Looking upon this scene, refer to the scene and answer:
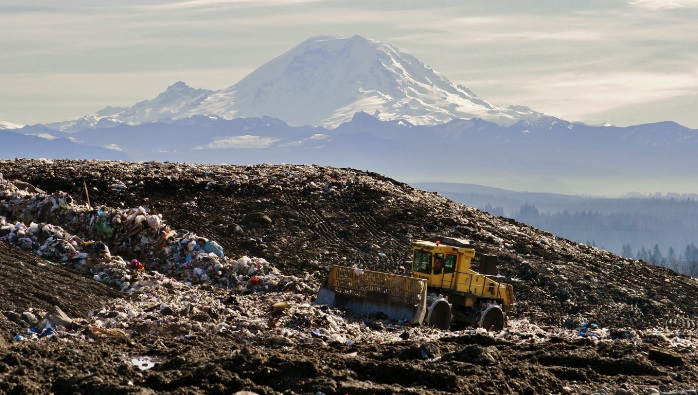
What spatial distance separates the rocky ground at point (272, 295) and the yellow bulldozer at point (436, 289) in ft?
2.21

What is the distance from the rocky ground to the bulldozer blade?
24.8 inches

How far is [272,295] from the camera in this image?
2188cm

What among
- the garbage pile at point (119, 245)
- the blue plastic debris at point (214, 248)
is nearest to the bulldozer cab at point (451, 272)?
the garbage pile at point (119, 245)

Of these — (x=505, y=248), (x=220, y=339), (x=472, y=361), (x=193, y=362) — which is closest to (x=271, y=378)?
(x=193, y=362)

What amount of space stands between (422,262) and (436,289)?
656 mm

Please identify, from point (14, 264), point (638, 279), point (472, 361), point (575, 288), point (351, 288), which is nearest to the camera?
point (472, 361)

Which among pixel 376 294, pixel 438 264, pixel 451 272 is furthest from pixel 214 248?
pixel 451 272

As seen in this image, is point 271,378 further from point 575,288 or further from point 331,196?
point 331,196

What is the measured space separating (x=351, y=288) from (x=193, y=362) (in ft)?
27.2

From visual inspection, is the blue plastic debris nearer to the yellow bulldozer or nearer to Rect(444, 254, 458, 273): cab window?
the yellow bulldozer

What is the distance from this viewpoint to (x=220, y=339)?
1697 cm

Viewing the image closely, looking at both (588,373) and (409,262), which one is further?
(409,262)

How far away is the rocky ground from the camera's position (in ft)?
43.8

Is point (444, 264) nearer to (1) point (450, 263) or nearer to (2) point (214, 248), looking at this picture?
(1) point (450, 263)
